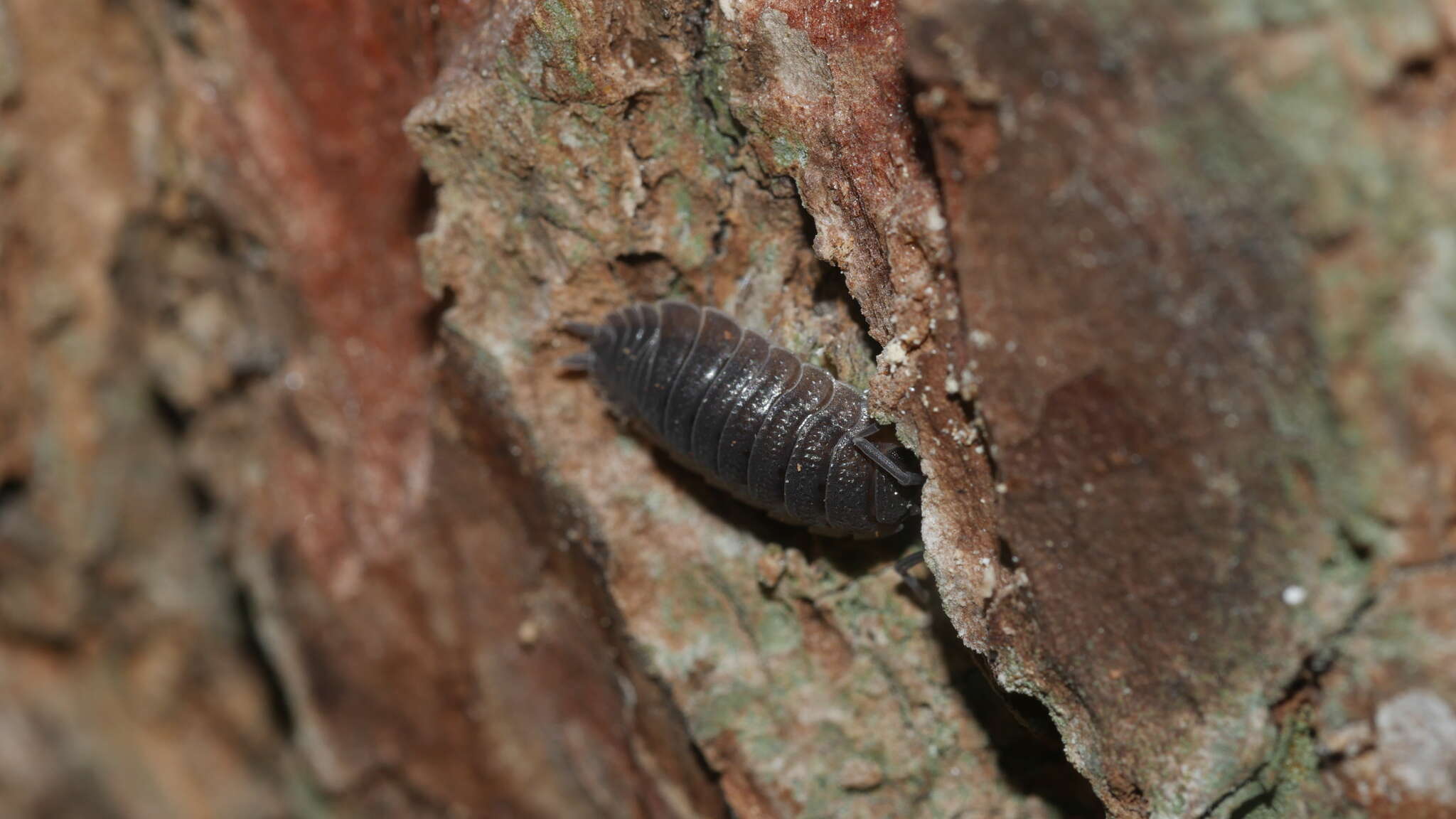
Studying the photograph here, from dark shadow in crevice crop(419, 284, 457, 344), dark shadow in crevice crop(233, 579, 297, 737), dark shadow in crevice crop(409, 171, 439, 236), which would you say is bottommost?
dark shadow in crevice crop(233, 579, 297, 737)

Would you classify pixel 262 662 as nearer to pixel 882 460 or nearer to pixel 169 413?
pixel 169 413

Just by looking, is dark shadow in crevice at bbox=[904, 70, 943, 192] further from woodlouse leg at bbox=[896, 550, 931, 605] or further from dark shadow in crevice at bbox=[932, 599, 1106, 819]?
dark shadow in crevice at bbox=[932, 599, 1106, 819]

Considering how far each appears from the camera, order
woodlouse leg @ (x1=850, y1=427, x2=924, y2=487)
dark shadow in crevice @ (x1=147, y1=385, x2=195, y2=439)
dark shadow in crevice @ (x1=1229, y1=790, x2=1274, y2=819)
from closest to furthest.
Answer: dark shadow in crevice @ (x1=1229, y1=790, x2=1274, y2=819) < woodlouse leg @ (x1=850, y1=427, x2=924, y2=487) < dark shadow in crevice @ (x1=147, y1=385, x2=195, y2=439)

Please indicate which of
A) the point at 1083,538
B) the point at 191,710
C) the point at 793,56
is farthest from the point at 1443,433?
the point at 191,710

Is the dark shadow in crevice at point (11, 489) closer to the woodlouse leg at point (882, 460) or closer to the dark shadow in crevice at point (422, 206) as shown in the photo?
the dark shadow in crevice at point (422, 206)

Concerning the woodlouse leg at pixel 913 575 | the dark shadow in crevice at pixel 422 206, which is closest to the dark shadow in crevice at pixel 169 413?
the dark shadow in crevice at pixel 422 206

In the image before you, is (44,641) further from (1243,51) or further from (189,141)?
(1243,51)

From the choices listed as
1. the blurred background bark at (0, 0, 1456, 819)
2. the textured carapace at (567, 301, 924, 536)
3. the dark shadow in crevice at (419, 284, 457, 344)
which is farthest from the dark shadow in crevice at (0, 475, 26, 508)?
the textured carapace at (567, 301, 924, 536)

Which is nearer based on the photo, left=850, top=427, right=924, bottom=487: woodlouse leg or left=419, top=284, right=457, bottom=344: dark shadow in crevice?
left=850, top=427, right=924, bottom=487: woodlouse leg
